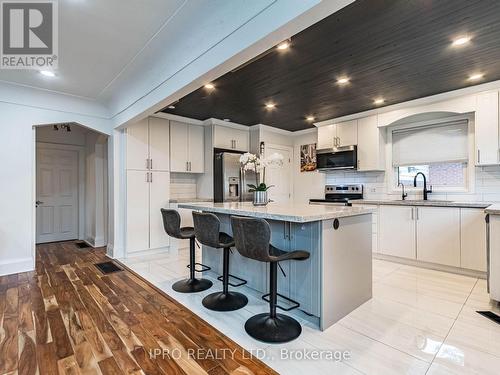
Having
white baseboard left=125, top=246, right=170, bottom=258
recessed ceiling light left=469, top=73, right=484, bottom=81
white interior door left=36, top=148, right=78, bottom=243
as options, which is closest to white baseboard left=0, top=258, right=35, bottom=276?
white baseboard left=125, top=246, right=170, bottom=258

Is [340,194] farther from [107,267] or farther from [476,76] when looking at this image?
[107,267]

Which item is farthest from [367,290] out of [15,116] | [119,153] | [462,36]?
[15,116]

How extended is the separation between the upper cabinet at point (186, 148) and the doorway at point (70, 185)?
1.38 metres

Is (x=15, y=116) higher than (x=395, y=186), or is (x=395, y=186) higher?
(x=15, y=116)

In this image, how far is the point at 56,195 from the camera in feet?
17.7

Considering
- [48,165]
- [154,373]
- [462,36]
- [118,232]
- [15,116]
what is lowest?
[154,373]

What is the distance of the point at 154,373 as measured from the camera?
157 cm

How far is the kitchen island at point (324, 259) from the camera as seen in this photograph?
2.05 metres

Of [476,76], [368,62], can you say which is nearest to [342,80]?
[368,62]

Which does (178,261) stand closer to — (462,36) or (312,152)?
(312,152)

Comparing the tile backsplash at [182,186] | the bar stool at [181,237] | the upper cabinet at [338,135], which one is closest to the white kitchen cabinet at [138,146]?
the tile backsplash at [182,186]

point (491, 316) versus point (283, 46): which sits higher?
point (283, 46)

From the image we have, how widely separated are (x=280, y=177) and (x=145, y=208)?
9.65 ft

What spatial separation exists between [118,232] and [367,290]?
3742 millimetres
